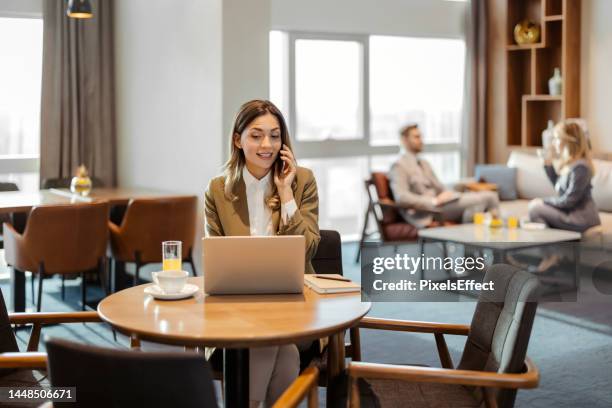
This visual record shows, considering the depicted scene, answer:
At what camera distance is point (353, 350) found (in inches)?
120

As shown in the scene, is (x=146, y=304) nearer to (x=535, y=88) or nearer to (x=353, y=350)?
(x=353, y=350)

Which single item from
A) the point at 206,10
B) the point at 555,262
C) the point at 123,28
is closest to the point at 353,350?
the point at 206,10

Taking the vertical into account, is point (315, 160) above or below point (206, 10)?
below

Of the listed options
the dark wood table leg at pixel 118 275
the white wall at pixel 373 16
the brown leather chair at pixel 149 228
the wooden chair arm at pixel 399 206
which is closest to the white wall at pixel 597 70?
the white wall at pixel 373 16

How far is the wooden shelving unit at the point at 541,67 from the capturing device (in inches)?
315

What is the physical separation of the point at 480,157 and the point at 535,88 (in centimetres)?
96

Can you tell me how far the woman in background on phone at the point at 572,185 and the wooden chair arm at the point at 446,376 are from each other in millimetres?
3963

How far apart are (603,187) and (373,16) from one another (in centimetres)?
277

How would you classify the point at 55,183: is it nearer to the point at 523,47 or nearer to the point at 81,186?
the point at 81,186

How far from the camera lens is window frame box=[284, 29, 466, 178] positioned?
782 centimetres

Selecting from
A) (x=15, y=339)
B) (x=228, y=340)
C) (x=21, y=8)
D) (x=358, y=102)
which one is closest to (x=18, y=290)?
(x=15, y=339)

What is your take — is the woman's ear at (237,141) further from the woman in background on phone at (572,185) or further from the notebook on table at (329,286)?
the woman in background on phone at (572,185)

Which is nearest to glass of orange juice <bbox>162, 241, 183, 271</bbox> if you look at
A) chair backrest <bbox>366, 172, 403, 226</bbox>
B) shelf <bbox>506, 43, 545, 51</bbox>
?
chair backrest <bbox>366, 172, 403, 226</bbox>

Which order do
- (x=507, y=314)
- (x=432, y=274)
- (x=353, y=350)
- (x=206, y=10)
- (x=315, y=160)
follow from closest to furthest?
(x=507, y=314) < (x=353, y=350) < (x=206, y=10) < (x=432, y=274) < (x=315, y=160)
